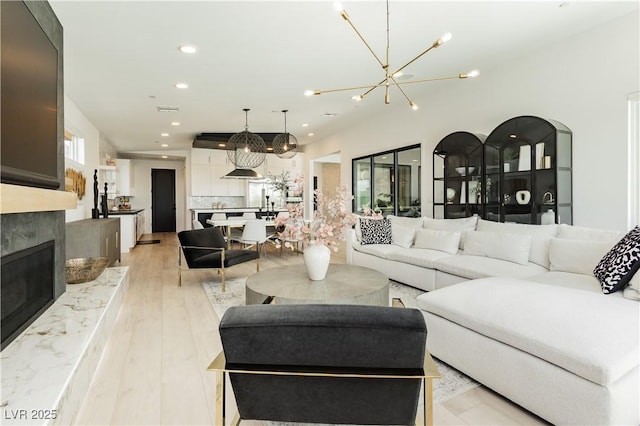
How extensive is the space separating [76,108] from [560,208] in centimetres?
678

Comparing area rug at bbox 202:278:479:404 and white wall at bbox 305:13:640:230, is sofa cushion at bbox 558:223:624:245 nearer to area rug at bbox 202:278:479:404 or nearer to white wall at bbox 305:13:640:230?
white wall at bbox 305:13:640:230

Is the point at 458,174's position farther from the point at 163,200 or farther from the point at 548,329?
the point at 163,200

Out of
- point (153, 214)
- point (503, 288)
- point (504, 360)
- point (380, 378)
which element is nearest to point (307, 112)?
point (503, 288)

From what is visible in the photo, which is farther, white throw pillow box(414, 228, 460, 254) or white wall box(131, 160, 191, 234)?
white wall box(131, 160, 191, 234)

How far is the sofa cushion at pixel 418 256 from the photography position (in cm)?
398

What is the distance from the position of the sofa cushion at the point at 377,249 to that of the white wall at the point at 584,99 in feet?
6.52

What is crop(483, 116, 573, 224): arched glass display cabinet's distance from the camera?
3.58 meters

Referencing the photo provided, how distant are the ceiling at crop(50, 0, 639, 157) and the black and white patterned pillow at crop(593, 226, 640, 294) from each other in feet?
6.61

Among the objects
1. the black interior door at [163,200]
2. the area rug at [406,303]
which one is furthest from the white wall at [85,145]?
the black interior door at [163,200]

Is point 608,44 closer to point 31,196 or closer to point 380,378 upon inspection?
point 380,378

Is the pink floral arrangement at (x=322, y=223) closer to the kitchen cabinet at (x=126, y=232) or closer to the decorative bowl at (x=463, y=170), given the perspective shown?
the decorative bowl at (x=463, y=170)

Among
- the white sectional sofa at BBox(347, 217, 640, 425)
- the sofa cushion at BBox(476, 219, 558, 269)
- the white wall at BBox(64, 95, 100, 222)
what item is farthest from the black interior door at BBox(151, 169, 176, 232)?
the sofa cushion at BBox(476, 219, 558, 269)

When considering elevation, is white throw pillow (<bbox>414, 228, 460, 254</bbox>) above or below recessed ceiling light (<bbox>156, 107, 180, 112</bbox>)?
below

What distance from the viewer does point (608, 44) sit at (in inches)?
129
